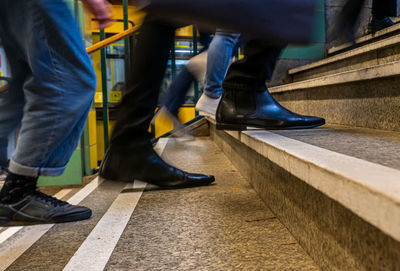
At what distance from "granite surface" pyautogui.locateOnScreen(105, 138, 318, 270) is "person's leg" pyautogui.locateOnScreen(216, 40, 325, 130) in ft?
0.91

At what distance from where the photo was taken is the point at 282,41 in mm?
590

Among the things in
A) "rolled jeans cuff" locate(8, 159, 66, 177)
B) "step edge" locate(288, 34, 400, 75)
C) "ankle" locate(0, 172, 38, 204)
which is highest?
"step edge" locate(288, 34, 400, 75)

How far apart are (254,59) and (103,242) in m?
0.73

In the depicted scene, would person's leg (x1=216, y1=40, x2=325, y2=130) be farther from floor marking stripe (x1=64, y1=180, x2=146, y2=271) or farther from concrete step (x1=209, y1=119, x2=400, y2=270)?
floor marking stripe (x1=64, y1=180, x2=146, y2=271)

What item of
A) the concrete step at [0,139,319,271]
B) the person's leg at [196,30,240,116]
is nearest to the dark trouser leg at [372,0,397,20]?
the person's leg at [196,30,240,116]

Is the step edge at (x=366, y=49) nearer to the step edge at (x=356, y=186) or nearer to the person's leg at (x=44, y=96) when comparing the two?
the step edge at (x=356, y=186)

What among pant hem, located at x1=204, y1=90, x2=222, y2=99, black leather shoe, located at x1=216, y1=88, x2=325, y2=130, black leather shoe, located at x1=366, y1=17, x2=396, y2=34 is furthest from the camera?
black leather shoe, located at x1=366, y1=17, x2=396, y2=34

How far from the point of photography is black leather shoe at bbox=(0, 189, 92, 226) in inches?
36.3

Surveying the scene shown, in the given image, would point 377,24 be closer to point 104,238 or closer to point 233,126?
point 233,126

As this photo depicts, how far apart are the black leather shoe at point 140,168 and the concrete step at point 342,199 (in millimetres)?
398

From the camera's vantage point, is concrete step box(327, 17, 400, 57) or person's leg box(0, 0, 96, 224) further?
concrete step box(327, 17, 400, 57)

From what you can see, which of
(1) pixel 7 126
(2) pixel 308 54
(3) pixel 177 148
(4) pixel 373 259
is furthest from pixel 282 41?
(2) pixel 308 54

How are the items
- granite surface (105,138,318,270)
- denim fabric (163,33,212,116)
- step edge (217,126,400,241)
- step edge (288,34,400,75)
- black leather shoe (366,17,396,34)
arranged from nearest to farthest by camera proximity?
step edge (217,126,400,241)
granite surface (105,138,318,270)
step edge (288,34,400,75)
black leather shoe (366,17,396,34)
denim fabric (163,33,212,116)

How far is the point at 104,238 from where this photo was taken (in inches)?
31.3
